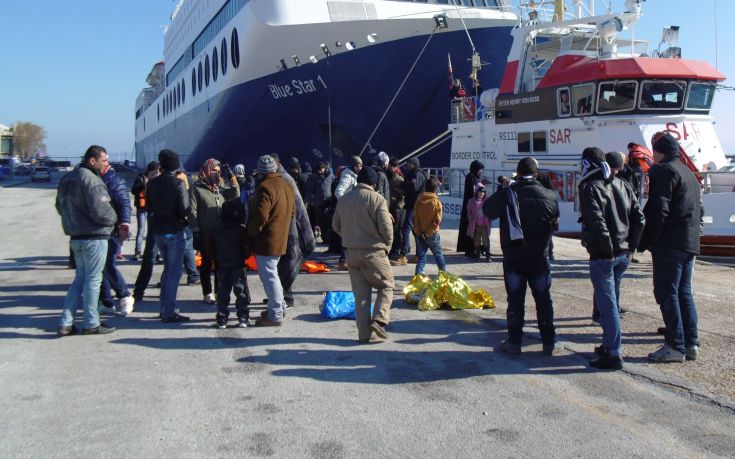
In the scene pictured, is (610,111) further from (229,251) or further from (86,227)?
(86,227)

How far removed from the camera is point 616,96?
12.3m

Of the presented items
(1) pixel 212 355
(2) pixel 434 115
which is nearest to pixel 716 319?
(1) pixel 212 355

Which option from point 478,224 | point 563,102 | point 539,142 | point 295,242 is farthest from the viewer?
point 539,142

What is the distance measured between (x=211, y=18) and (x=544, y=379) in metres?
30.0

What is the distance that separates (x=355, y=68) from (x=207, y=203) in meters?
15.3

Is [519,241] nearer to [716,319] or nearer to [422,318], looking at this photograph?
[422,318]

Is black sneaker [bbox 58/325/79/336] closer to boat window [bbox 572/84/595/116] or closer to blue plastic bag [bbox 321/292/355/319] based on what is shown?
blue plastic bag [bbox 321/292/355/319]

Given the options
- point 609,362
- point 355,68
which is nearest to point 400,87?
point 355,68

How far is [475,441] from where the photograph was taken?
3.75 m

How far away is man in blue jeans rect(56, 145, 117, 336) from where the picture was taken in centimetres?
579

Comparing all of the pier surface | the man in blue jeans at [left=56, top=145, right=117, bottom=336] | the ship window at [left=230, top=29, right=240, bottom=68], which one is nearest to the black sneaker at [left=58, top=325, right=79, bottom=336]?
the man in blue jeans at [left=56, top=145, right=117, bottom=336]

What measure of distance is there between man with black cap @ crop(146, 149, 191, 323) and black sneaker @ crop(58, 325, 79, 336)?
0.82 meters

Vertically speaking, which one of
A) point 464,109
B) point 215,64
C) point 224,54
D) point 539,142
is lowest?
point 539,142

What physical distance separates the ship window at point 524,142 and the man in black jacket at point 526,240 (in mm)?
9077
